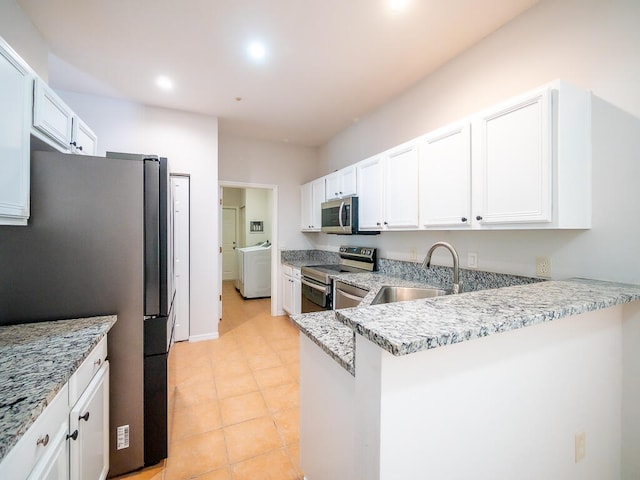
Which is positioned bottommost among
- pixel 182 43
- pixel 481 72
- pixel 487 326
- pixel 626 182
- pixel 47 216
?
pixel 487 326

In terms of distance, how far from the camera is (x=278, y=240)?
443cm

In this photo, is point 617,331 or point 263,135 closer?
point 617,331

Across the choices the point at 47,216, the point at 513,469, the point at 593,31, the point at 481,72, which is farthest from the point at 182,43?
the point at 513,469

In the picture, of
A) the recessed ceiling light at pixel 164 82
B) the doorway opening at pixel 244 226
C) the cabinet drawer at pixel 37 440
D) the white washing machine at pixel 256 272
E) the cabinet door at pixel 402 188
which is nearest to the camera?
the cabinet drawer at pixel 37 440

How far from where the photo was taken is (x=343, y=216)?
313 centimetres

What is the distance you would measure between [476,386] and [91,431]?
5.35 ft

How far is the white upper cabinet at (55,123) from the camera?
1436 millimetres

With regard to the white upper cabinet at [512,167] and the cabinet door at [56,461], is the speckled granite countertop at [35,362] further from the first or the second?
the white upper cabinet at [512,167]

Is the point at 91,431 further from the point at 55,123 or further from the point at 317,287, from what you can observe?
the point at 317,287

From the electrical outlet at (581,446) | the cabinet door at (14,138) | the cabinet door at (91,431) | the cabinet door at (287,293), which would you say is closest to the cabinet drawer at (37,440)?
the cabinet door at (91,431)

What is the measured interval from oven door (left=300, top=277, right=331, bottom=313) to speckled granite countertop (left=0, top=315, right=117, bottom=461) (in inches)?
77.6

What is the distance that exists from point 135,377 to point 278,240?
3.05 m

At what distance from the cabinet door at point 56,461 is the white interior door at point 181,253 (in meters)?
2.45

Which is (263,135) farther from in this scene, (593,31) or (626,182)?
(626,182)
